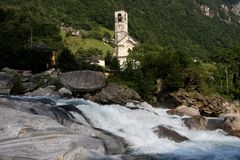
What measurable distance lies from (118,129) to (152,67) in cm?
3777

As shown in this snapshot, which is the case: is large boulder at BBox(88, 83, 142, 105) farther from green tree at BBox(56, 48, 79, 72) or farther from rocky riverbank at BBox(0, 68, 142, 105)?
green tree at BBox(56, 48, 79, 72)

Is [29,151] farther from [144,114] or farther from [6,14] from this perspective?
[6,14]

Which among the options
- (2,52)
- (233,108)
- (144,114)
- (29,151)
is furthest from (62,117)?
(2,52)

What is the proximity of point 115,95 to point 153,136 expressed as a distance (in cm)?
2294

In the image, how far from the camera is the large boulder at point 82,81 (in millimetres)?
60094

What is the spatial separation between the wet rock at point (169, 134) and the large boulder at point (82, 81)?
23939 mm

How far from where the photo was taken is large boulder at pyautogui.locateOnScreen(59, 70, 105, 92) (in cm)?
6009

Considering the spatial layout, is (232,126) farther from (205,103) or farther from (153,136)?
(205,103)

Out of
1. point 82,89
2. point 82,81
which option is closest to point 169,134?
point 82,89

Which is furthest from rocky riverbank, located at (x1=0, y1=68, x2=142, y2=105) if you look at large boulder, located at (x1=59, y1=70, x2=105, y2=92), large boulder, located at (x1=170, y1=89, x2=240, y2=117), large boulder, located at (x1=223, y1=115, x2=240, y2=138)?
large boulder, located at (x1=223, y1=115, x2=240, y2=138)

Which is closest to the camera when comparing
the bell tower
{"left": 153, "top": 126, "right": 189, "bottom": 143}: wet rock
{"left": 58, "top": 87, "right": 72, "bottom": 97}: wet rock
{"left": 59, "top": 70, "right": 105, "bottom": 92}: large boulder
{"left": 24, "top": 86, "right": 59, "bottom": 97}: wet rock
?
{"left": 153, "top": 126, "right": 189, "bottom": 143}: wet rock

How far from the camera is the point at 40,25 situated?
Result: 349 feet

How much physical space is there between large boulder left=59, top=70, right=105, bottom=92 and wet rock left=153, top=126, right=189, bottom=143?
23939 millimetres

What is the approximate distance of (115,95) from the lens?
58.5 m
